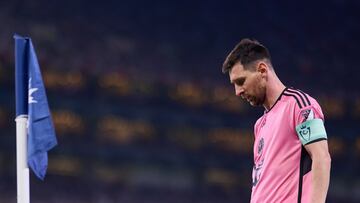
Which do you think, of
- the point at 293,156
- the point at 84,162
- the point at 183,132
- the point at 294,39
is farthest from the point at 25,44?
the point at 294,39

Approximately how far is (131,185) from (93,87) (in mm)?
935

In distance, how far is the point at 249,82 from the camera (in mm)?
3402

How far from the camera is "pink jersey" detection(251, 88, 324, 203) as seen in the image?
3.25 meters

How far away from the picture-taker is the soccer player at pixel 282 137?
3.17 meters

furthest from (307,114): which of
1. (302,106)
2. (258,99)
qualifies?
(258,99)

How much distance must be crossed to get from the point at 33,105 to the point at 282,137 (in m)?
1.62

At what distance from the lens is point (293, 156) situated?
10.8 feet

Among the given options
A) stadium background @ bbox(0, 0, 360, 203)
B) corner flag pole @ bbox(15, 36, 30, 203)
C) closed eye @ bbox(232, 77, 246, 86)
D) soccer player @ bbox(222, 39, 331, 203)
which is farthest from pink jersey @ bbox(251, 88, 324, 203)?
stadium background @ bbox(0, 0, 360, 203)

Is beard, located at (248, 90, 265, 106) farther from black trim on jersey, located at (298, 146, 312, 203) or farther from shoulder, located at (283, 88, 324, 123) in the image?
black trim on jersey, located at (298, 146, 312, 203)

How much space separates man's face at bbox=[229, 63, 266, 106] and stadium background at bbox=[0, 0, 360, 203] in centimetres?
430

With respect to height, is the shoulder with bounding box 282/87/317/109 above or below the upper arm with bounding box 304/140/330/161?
above

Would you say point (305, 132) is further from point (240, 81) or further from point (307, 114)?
point (240, 81)

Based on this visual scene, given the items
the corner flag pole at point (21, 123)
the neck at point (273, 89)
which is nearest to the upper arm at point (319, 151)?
the neck at point (273, 89)

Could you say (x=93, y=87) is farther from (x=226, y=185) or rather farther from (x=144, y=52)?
(x=226, y=185)
